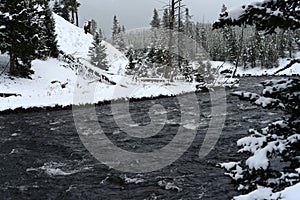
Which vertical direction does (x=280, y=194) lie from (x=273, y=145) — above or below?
below

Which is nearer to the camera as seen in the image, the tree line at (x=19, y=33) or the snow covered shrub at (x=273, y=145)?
the snow covered shrub at (x=273, y=145)

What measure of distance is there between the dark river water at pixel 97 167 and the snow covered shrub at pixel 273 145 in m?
0.56

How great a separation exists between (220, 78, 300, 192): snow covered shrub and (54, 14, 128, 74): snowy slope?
111ft

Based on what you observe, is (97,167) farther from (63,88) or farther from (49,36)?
(49,36)

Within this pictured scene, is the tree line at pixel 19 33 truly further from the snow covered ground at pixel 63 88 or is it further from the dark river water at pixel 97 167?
the dark river water at pixel 97 167

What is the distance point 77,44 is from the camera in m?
40.9

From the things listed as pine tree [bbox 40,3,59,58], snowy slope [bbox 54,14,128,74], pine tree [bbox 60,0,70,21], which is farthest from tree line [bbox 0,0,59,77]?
pine tree [bbox 60,0,70,21]

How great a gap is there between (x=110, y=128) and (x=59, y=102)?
729 centimetres

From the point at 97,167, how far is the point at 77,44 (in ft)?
111

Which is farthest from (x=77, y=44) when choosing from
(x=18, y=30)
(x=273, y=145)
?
(x=273, y=145)

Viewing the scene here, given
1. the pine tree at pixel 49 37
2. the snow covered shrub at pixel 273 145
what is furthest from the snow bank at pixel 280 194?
the pine tree at pixel 49 37

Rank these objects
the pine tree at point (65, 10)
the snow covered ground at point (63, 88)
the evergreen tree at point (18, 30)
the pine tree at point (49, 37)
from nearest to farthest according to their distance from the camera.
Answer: the snow covered ground at point (63, 88) < the evergreen tree at point (18, 30) < the pine tree at point (49, 37) < the pine tree at point (65, 10)

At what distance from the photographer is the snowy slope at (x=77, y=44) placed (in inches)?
1497

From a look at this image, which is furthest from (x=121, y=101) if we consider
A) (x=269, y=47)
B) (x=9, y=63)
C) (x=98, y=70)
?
(x=269, y=47)
